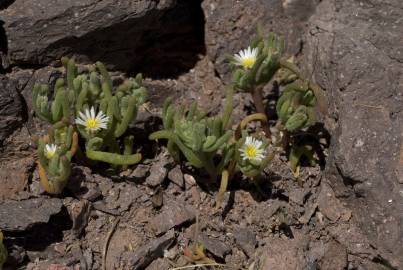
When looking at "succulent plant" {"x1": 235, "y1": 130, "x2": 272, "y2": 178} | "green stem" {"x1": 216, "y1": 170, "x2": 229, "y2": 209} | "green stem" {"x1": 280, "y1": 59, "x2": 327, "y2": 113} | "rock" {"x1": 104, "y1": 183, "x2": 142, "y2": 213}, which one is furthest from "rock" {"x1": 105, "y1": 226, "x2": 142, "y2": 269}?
"green stem" {"x1": 280, "y1": 59, "x2": 327, "y2": 113}

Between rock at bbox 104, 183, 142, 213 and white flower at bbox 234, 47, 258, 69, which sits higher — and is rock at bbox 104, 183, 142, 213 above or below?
below

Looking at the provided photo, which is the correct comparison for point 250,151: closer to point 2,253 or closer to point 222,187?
point 222,187

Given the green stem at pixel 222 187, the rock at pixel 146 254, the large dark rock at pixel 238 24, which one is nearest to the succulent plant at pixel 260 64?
the large dark rock at pixel 238 24

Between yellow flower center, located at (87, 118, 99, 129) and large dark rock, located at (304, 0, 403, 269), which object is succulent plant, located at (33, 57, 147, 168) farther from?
large dark rock, located at (304, 0, 403, 269)

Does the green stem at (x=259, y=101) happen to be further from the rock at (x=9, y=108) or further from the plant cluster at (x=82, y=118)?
the rock at (x=9, y=108)

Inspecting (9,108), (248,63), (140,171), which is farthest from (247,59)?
(9,108)

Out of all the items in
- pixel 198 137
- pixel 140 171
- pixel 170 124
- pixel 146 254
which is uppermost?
pixel 198 137

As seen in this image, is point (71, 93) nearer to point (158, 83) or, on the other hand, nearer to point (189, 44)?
point (158, 83)
